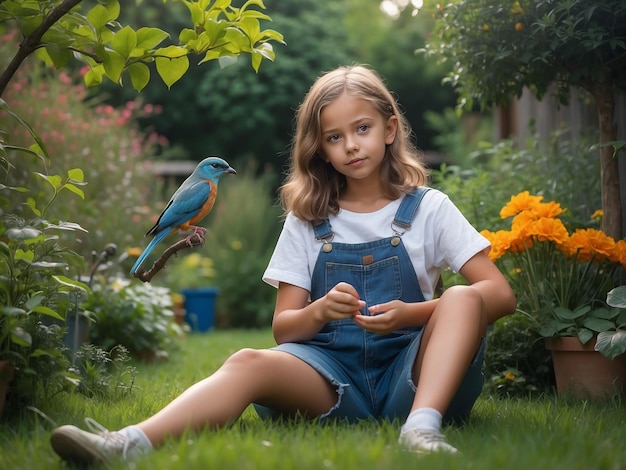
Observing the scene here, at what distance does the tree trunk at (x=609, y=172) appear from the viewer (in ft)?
9.85

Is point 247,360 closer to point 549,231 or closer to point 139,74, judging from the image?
point 139,74

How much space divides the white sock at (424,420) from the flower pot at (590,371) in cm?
104

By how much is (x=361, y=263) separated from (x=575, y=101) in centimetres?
213

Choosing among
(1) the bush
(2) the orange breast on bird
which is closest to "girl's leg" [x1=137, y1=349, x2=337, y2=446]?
(2) the orange breast on bird

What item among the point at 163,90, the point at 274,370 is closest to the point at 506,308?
the point at 274,370

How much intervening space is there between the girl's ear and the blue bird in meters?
0.51

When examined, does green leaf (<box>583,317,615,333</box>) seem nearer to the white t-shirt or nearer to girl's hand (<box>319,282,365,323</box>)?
the white t-shirt

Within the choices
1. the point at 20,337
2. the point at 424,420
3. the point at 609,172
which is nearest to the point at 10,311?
the point at 20,337

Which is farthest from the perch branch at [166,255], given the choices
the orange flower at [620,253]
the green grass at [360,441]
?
the orange flower at [620,253]

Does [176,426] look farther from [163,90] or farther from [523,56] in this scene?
[163,90]

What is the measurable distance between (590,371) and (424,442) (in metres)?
1.21

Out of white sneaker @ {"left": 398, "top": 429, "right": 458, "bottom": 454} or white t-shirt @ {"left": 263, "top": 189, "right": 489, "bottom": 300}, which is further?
white t-shirt @ {"left": 263, "top": 189, "right": 489, "bottom": 300}

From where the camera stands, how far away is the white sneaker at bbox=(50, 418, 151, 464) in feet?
5.60

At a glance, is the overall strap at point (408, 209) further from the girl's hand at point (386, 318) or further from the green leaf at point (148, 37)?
the green leaf at point (148, 37)
